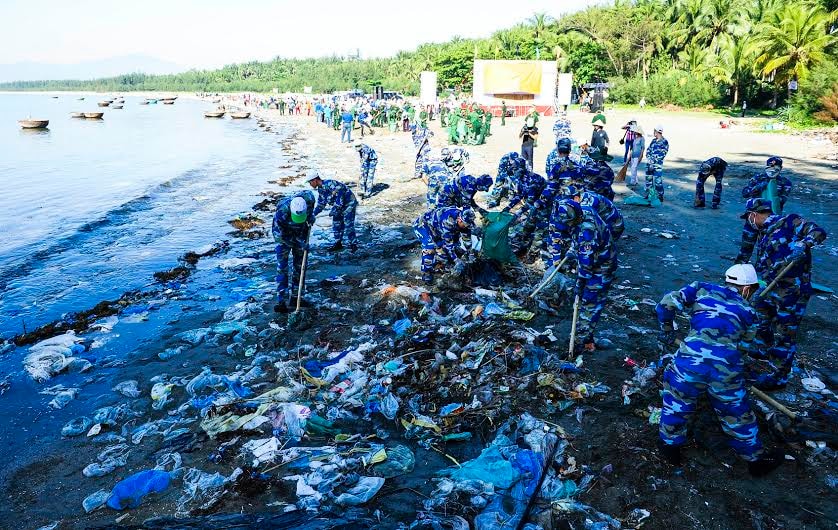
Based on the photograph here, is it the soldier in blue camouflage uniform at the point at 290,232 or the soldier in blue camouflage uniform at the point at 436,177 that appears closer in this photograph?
the soldier in blue camouflage uniform at the point at 290,232

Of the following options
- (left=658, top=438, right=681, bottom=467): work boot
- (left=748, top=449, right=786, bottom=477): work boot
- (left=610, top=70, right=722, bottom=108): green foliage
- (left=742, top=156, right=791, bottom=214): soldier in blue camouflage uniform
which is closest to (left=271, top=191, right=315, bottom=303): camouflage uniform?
(left=658, top=438, right=681, bottom=467): work boot

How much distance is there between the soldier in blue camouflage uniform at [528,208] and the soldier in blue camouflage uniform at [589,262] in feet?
10.4

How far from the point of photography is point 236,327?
24.0 feet

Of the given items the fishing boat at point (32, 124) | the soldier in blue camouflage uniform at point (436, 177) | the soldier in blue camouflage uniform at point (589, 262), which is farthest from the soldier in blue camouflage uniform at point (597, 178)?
the fishing boat at point (32, 124)

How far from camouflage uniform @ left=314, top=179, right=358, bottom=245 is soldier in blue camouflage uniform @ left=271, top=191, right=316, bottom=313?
8.12ft

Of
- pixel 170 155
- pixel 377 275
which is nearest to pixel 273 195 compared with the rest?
pixel 377 275

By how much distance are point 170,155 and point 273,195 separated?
1588cm

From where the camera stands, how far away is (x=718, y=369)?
379cm

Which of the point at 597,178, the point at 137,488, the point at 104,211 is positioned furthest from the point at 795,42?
the point at 137,488

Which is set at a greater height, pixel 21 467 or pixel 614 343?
pixel 614 343

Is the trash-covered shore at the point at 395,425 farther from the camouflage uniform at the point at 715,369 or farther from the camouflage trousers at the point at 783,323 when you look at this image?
the camouflage uniform at the point at 715,369

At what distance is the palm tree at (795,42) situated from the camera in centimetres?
2981

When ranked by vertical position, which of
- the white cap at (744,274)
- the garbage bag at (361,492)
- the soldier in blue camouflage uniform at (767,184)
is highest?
the soldier in blue camouflage uniform at (767,184)

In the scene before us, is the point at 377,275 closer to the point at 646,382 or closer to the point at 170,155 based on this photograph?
the point at 646,382
